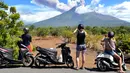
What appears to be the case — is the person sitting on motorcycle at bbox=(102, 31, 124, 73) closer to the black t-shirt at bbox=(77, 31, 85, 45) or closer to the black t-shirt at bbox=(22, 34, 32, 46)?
the black t-shirt at bbox=(77, 31, 85, 45)

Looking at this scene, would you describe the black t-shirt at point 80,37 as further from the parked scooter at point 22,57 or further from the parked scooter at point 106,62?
the parked scooter at point 22,57

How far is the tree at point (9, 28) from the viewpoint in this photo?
14.2 metres

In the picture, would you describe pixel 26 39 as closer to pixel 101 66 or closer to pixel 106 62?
pixel 101 66

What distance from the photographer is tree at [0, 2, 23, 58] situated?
1421 centimetres

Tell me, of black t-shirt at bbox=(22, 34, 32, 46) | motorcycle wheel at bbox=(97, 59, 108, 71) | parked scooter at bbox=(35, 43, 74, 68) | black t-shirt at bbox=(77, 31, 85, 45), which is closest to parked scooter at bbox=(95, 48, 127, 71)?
motorcycle wheel at bbox=(97, 59, 108, 71)

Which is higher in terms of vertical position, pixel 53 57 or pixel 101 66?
pixel 53 57

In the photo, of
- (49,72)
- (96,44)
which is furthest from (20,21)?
(96,44)

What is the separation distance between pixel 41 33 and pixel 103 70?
46.7 meters

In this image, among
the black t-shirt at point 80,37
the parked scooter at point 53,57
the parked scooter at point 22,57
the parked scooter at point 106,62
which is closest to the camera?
the parked scooter at point 106,62

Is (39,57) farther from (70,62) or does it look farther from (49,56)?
(70,62)

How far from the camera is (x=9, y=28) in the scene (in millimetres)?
14617

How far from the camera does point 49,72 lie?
37.1ft

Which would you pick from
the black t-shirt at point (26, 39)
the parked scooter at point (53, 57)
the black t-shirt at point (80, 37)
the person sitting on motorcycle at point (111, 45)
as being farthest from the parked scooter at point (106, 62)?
the black t-shirt at point (26, 39)

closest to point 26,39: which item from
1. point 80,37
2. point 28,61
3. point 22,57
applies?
point 22,57
